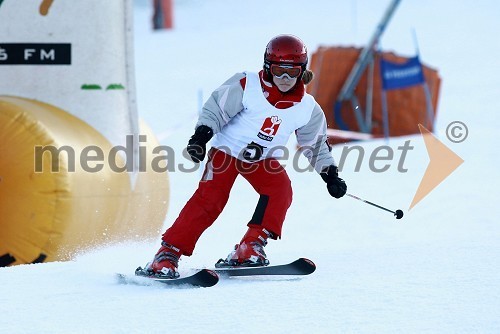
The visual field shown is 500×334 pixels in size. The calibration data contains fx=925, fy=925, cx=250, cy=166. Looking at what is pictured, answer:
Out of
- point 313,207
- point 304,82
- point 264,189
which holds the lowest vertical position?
point 313,207

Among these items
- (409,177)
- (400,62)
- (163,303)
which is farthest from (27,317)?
(400,62)

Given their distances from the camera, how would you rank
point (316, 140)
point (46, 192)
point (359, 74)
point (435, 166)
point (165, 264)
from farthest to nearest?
point (359, 74) → point (435, 166) → point (46, 192) → point (316, 140) → point (165, 264)

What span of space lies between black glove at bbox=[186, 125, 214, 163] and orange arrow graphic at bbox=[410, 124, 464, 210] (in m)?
4.46

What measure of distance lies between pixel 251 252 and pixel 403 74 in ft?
31.4

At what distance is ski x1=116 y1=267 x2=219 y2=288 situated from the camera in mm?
4273

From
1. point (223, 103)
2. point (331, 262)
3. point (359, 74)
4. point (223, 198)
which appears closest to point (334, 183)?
point (331, 262)

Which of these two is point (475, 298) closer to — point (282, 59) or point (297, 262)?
point (297, 262)

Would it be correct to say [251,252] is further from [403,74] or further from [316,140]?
[403,74]

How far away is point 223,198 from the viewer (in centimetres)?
466

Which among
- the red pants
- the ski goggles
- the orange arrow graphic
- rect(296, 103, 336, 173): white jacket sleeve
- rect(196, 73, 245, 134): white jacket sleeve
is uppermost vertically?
the ski goggles

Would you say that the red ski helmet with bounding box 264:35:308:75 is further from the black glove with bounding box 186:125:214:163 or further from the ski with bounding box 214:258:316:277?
the ski with bounding box 214:258:316:277

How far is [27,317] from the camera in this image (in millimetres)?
3604

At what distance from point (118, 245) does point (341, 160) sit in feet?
17.2

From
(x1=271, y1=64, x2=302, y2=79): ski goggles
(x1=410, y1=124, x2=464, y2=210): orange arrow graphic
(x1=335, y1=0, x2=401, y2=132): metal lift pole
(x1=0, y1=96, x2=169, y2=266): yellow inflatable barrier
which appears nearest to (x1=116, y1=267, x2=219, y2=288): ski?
(x1=271, y1=64, x2=302, y2=79): ski goggles
